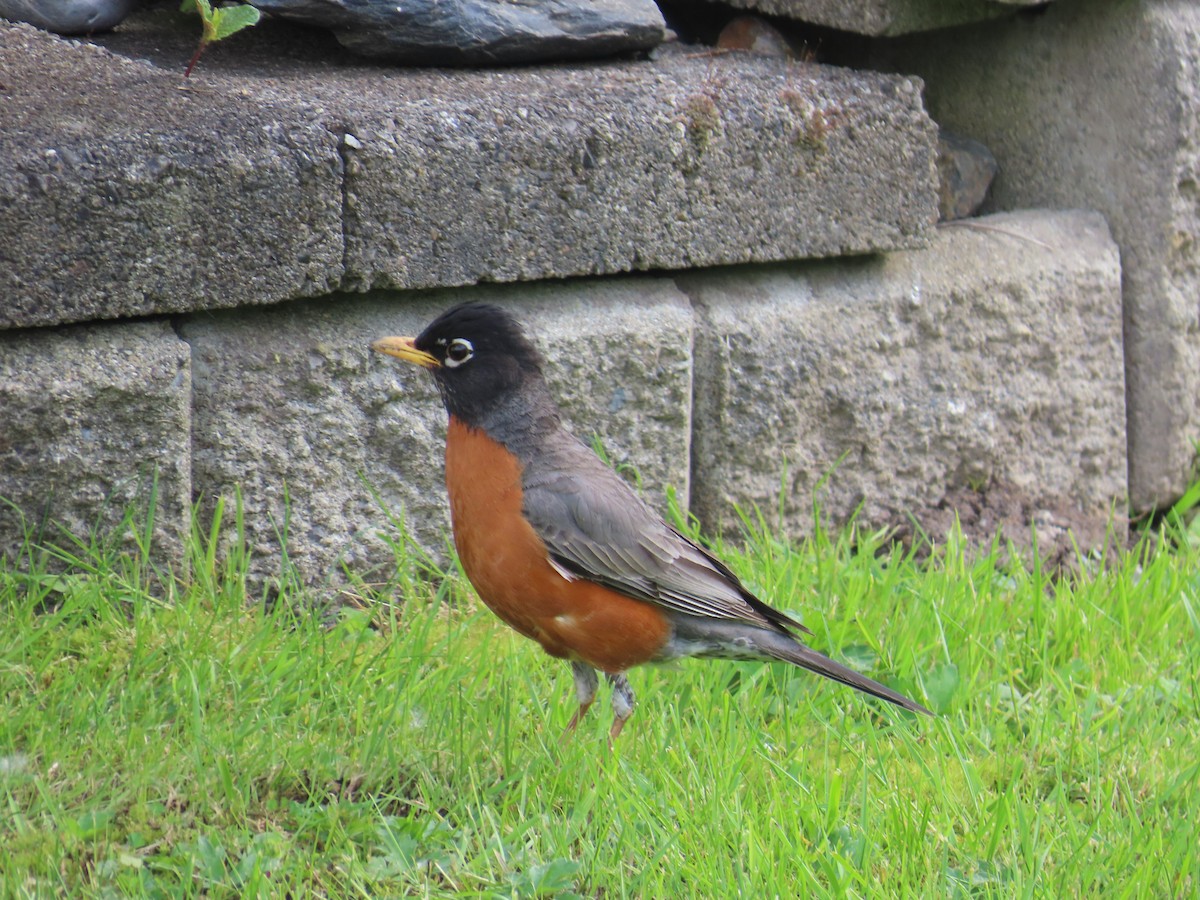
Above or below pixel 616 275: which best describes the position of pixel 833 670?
below

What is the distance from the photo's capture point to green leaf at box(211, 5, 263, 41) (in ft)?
12.1

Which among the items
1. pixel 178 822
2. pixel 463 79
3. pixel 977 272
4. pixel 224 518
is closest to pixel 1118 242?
pixel 977 272

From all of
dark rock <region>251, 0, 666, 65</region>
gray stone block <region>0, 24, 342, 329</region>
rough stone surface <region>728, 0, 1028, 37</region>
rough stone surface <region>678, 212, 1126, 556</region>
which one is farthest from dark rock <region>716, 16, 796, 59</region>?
gray stone block <region>0, 24, 342, 329</region>

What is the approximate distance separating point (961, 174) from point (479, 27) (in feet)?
6.63

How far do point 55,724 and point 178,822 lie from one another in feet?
1.37

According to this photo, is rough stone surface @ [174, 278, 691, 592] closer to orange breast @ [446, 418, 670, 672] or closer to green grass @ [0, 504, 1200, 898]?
green grass @ [0, 504, 1200, 898]

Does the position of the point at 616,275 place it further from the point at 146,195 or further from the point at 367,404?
the point at 146,195

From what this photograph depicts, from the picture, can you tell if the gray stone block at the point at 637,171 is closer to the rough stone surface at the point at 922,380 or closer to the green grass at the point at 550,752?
the rough stone surface at the point at 922,380

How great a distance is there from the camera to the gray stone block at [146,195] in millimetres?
3488

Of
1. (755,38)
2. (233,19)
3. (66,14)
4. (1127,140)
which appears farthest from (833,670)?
(66,14)

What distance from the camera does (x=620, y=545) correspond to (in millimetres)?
3549

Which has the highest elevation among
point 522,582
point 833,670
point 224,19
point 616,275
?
point 224,19

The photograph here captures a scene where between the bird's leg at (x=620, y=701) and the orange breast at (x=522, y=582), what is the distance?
12 centimetres

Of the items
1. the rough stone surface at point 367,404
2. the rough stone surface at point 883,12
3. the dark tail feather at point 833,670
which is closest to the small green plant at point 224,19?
the rough stone surface at point 367,404
